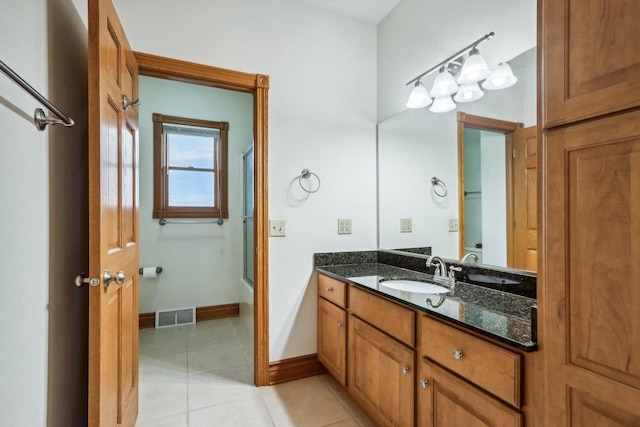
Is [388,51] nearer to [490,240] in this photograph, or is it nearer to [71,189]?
[490,240]

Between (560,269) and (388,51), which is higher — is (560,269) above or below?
below

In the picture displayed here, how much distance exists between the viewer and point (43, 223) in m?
1.03

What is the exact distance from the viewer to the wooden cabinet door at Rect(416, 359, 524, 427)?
3.20 ft

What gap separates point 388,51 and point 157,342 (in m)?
3.17

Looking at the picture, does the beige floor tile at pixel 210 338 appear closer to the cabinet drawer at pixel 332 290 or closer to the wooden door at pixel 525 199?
the cabinet drawer at pixel 332 290

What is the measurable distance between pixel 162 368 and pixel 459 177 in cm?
252

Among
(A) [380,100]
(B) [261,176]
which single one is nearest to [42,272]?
(B) [261,176]

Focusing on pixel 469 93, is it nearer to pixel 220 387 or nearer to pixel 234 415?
pixel 234 415

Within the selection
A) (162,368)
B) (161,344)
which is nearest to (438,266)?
(162,368)

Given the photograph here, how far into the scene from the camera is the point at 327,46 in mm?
2340

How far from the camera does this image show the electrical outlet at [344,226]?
7.72 feet

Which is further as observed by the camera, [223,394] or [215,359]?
[215,359]

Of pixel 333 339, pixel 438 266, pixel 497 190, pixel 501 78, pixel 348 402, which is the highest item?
pixel 501 78

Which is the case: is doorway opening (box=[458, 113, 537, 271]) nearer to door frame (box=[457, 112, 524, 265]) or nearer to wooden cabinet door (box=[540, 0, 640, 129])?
door frame (box=[457, 112, 524, 265])
